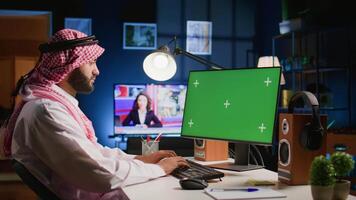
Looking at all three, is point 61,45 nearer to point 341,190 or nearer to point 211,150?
point 211,150

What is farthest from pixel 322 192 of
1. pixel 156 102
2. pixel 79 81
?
pixel 156 102

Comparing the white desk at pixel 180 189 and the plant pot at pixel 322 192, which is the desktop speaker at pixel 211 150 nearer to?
the white desk at pixel 180 189

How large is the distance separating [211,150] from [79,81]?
28.5 inches

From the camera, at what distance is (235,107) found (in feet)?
6.53

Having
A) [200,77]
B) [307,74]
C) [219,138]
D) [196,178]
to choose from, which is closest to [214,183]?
[196,178]

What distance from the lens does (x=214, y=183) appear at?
1.70m

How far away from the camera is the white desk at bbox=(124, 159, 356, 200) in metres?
1.44

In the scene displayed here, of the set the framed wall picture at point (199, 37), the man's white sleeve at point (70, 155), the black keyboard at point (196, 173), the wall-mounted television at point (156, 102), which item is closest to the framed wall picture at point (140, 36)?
the framed wall picture at point (199, 37)

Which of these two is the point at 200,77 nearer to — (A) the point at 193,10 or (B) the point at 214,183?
(B) the point at 214,183

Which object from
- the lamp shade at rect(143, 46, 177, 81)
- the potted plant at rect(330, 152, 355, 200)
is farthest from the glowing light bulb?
the potted plant at rect(330, 152, 355, 200)

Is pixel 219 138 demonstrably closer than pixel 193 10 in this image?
Yes

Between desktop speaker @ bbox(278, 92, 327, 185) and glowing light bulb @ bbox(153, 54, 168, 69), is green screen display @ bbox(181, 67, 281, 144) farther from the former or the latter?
glowing light bulb @ bbox(153, 54, 168, 69)

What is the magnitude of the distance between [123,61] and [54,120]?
13.8ft

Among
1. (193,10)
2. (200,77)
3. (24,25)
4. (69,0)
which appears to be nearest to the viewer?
(200,77)
